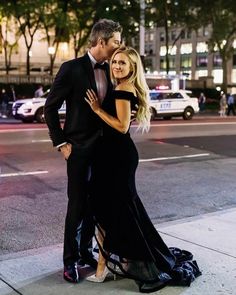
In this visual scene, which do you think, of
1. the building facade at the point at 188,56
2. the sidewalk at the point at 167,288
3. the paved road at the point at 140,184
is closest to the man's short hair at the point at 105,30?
the sidewalk at the point at 167,288

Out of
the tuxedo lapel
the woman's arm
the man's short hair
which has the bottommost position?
the woman's arm

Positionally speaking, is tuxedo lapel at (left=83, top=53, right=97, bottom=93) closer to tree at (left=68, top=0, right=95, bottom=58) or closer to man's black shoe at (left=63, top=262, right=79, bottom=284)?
man's black shoe at (left=63, top=262, right=79, bottom=284)

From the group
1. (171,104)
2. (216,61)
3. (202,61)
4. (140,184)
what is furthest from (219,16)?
(202,61)

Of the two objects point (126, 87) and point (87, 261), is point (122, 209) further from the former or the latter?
point (126, 87)

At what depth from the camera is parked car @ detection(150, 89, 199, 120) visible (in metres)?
26.4

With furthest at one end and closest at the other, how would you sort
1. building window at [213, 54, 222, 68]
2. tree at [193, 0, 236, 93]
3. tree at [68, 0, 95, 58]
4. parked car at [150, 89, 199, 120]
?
building window at [213, 54, 222, 68] < tree at [193, 0, 236, 93] < tree at [68, 0, 95, 58] < parked car at [150, 89, 199, 120]

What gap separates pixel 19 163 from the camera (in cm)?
1055

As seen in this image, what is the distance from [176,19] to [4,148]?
3063 centimetres

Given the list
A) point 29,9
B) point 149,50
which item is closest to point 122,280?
point 29,9

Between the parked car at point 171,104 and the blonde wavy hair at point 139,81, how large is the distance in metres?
21.8

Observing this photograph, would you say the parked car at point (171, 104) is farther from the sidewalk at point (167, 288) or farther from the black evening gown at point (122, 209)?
the black evening gown at point (122, 209)

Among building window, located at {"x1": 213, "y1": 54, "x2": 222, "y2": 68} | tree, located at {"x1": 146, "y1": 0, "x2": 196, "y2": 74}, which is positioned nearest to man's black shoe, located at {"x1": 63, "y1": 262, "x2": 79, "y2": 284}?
tree, located at {"x1": 146, "y1": 0, "x2": 196, "y2": 74}

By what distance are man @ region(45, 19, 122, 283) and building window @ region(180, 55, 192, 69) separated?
104677mm

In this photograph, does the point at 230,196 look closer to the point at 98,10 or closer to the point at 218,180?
the point at 218,180
